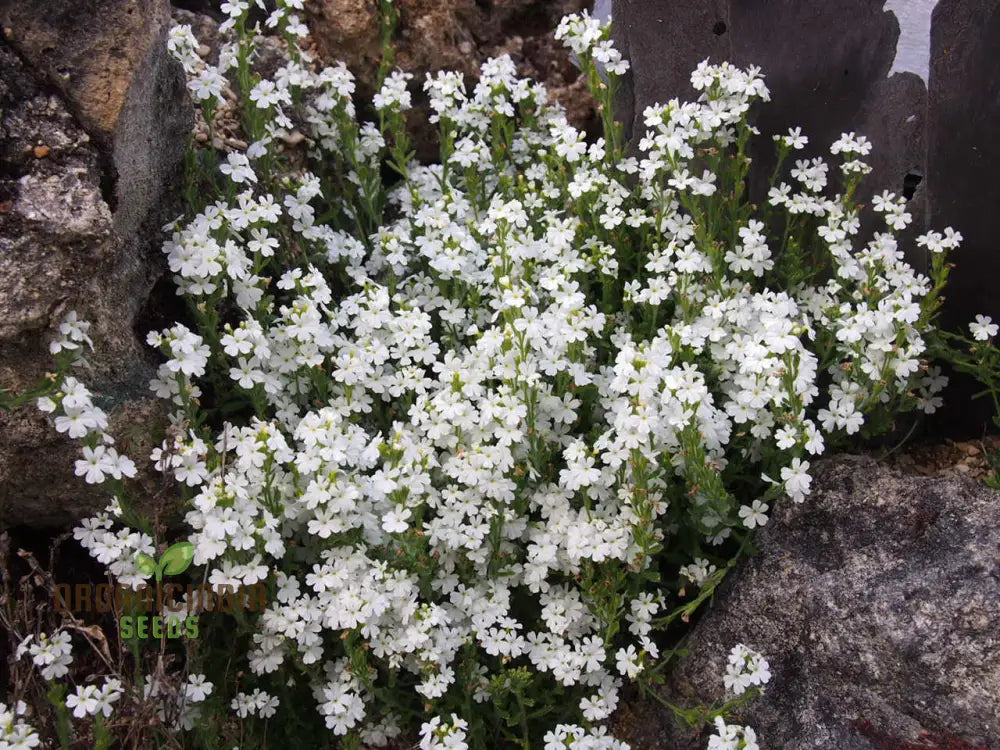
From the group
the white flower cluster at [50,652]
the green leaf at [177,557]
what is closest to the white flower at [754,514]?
the green leaf at [177,557]

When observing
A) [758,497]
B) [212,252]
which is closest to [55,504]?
[212,252]

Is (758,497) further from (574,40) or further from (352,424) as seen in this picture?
(574,40)

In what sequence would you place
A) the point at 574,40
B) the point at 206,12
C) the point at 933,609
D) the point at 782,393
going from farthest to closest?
1. the point at 206,12
2. the point at 574,40
3. the point at 782,393
4. the point at 933,609

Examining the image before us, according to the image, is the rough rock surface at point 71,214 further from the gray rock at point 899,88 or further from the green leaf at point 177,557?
the gray rock at point 899,88

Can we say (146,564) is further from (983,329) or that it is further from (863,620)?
(983,329)

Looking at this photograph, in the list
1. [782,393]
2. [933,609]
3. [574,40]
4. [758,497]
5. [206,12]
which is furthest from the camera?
[206,12]

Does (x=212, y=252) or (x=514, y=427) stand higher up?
(x=212, y=252)

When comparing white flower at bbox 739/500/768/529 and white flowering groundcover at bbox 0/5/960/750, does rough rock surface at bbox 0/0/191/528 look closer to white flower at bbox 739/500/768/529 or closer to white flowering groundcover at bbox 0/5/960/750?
white flowering groundcover at bbox 0/5/960/750
